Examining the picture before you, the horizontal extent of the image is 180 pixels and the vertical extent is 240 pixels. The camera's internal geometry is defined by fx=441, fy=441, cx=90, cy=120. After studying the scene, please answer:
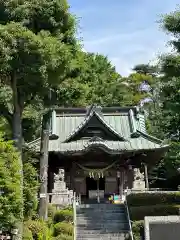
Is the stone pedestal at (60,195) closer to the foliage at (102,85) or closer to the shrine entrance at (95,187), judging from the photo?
the shrine entrance at (95,187)

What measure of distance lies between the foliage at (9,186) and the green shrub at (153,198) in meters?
7.86

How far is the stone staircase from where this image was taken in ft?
67.4

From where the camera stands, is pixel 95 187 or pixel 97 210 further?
pixel 95 187

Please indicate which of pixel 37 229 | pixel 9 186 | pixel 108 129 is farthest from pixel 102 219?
pixel 108 129

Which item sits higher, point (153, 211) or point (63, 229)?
point (153, 211)

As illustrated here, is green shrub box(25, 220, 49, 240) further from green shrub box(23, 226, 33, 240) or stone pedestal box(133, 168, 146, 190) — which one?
stone pedestal box(133, 168, 146, 190)

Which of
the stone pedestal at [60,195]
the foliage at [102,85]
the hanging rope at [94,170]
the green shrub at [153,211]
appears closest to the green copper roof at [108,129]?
the hanging rope at [94,170]

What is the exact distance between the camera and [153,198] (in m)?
22.7

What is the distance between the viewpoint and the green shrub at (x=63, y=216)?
21.3 meters

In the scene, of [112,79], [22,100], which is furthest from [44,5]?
[112,79]

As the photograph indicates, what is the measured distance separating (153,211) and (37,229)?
5640 mm

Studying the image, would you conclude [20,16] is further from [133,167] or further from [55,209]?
[133,167]

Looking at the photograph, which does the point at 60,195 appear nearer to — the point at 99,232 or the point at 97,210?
the point at 97,210

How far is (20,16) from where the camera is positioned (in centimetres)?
1858
